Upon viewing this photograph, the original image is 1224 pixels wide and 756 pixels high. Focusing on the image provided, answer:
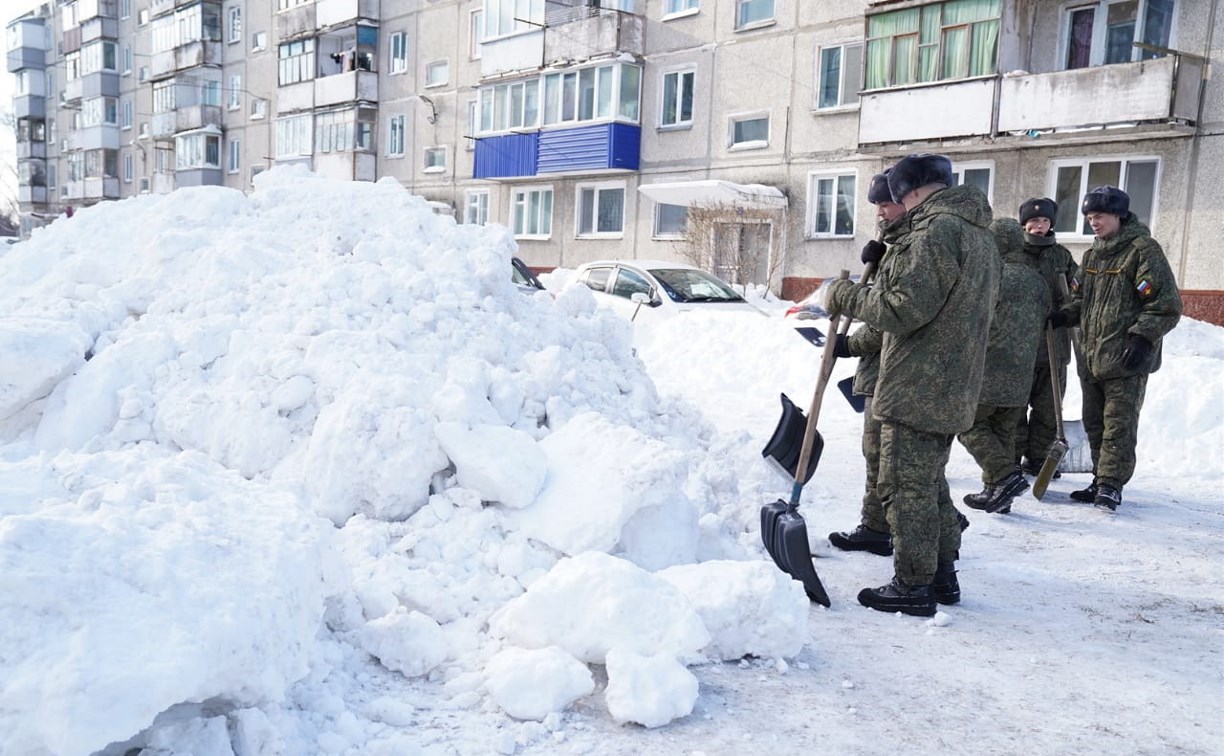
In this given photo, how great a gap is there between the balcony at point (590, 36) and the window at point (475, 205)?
4.94 metres

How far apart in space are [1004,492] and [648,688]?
3429 mm

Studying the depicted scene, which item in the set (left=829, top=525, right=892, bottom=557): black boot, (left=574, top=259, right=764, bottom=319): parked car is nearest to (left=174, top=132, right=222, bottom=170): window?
(left=574, top=259, right=764, bottom=319): parked car

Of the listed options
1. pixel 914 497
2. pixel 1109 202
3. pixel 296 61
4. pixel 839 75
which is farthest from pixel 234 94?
pixel 914 497

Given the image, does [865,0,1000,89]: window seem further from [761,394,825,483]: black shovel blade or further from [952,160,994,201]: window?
[761,394,825,483]: black shovel blade

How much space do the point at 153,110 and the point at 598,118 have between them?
2912 centimetres

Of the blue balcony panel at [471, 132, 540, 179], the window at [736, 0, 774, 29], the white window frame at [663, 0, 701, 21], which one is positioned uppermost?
the white window frame at [663, 0, 701, 21]

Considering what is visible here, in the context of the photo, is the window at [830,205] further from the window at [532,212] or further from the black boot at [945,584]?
the black boot at [945,584]

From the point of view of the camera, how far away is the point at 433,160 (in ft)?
99.8

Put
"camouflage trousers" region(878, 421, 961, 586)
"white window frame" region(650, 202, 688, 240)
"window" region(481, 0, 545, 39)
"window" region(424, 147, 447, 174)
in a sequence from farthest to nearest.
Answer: "window" region(424, 147, 447, 174)
"window" region(481, 0, 545, 39)
"white window frame" region(650, 202, 688, 240)
"camouflage trousers" region(878, 421, 961, 586)

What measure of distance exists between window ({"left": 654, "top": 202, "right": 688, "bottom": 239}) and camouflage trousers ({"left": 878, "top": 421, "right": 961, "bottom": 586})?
18.8m

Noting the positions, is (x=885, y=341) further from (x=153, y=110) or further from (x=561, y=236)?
(x=153, y=110)

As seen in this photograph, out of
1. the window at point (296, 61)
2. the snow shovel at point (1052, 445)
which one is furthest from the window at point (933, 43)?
the window at point (296, 61)

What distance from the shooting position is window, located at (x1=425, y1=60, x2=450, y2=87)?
2961cm

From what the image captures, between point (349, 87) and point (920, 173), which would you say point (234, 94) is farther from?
point (920, 173)
